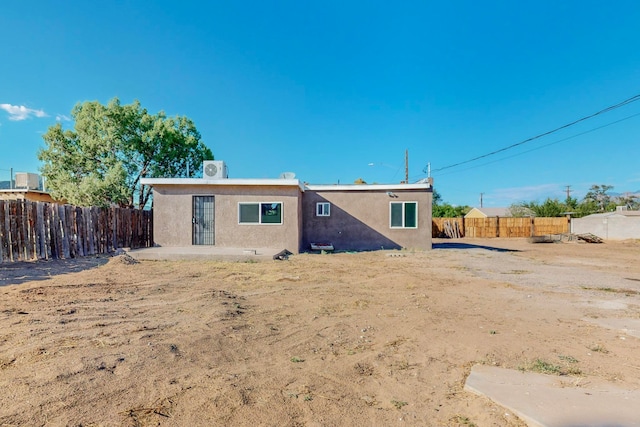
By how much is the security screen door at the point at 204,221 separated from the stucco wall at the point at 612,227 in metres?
27.5

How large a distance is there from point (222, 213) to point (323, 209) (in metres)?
4.34

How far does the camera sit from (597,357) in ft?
10.9

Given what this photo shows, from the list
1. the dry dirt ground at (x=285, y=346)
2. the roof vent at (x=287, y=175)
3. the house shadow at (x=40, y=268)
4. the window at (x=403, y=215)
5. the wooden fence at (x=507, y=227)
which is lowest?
the dry dirt ground at (x=285, y=346)

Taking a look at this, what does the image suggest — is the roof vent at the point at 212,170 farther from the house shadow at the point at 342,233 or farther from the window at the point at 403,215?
the window at the point at 403,215

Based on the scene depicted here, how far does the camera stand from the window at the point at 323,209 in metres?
14.4

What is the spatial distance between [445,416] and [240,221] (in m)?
11.0

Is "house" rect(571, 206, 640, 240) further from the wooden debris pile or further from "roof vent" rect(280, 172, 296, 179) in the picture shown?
"roof vent" rect(280, 172, 296, 179)

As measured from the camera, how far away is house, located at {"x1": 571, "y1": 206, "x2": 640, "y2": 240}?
23219 millimetres

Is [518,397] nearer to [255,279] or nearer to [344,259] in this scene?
[255,279]

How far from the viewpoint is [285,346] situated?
3568mm

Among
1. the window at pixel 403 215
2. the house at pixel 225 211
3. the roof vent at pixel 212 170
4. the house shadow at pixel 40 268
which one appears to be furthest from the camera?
the window at pixel 403 215

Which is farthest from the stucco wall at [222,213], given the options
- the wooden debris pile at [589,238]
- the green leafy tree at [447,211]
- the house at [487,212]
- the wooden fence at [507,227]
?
the house at [487,212]

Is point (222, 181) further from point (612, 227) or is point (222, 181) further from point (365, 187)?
point (612, 227)

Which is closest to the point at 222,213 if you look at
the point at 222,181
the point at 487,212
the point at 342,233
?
the point at 222,181
